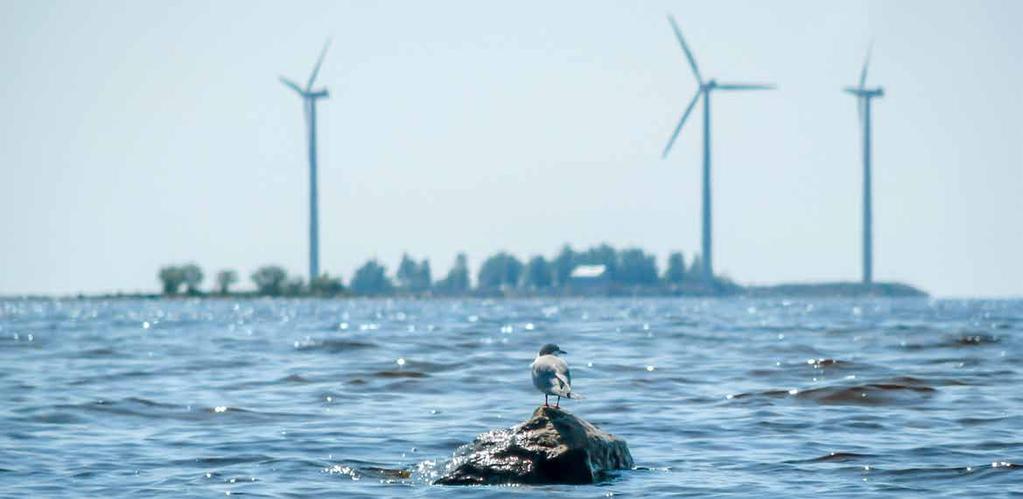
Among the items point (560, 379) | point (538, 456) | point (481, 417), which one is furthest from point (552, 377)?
point (481, 417)

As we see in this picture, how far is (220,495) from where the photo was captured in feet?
65.0

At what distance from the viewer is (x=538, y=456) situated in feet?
65.3

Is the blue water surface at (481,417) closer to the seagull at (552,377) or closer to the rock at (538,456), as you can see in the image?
the rock at (538,456)

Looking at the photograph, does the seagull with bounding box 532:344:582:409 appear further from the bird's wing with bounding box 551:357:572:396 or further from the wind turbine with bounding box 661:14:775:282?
the wind turbine with bounding box 661:14:775:282

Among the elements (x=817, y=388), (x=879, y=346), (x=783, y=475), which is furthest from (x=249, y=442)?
(x=879, y=346)

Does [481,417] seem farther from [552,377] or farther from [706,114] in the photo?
[706,114]

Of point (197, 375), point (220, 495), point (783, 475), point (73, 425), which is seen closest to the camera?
point (220, 495)

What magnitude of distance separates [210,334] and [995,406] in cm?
4871

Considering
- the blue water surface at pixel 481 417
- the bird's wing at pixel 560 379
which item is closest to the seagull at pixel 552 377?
the bird's wing at pixel 560 379

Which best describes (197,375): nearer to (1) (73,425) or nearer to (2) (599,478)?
(1) (73,425)

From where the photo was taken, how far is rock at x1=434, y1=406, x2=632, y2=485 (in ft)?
65.2

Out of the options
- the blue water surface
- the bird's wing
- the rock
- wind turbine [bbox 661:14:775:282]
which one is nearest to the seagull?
the bird's wing

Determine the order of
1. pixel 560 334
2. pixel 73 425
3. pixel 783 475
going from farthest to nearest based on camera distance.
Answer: pixel 560 334 → pixel 73 425 → pixel 783 475

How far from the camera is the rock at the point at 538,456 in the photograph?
782 inches
